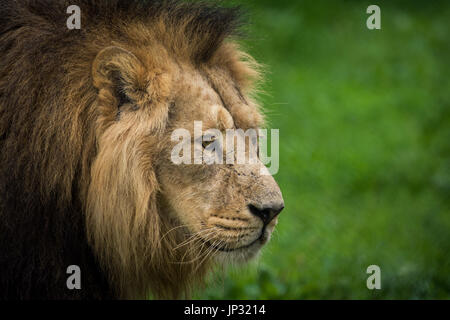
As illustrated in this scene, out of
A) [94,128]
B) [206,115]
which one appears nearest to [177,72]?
[206,115]

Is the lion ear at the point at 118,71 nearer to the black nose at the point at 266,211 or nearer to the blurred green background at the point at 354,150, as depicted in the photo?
the black nose at the point at 266,211

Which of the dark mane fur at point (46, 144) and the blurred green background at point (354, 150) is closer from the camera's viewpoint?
the dark mane fur at point (46, 144)

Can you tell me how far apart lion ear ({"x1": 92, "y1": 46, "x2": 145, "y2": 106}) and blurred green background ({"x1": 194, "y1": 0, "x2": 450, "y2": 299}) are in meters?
1.11

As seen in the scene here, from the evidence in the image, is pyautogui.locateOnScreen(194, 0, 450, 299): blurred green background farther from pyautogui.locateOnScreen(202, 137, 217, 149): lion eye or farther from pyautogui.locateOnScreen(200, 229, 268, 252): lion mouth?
pyautogui.locateOnScreen(202, 137, 217, 149): lion eye

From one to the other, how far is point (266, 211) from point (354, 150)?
537 centimetres

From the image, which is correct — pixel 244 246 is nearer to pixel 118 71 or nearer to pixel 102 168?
pixel 102 168

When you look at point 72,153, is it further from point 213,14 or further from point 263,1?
point 263,1

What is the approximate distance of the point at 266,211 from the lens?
339 cm

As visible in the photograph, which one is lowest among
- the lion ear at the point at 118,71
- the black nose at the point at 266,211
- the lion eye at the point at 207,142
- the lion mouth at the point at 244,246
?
Result: the lion mouth at the point at 244,246

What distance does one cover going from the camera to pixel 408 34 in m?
11.6

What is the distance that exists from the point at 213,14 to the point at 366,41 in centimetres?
794

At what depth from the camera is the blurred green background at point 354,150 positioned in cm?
543

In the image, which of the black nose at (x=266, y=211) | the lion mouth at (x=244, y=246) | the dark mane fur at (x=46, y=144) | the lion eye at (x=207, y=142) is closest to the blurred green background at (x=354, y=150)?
the lion mouth at (x=244, y=246)

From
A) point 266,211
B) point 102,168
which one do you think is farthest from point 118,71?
point 266,211
